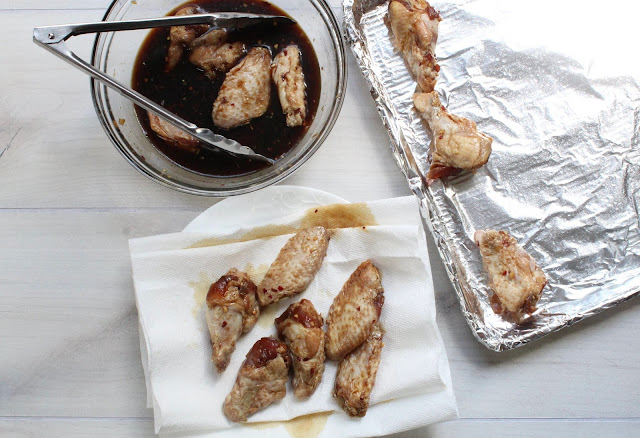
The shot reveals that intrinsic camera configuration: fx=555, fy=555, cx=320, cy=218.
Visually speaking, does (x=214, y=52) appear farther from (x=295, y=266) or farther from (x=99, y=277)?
(x=99, y=277)

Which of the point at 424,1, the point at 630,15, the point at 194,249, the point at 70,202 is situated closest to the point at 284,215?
the point at 194,249

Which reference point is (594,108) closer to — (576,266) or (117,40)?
(576,266)

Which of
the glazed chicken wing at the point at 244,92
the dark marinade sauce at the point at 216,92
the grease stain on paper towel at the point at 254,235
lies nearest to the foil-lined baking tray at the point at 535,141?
the dark marinade sauce at the point at 216,92

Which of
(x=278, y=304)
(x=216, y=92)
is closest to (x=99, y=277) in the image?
(x=278, y=304)

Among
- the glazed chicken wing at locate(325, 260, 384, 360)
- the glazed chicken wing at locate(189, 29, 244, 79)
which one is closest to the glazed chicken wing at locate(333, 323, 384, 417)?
the glazed chicken wing at locate(325, 260, 384, 360)

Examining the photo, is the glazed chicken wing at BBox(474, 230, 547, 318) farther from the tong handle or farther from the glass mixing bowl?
the tong handle

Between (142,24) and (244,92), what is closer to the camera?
(142,24)
